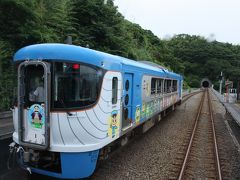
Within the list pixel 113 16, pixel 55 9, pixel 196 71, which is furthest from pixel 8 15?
pixel 196 71

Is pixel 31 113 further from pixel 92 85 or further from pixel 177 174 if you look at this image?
pixel 177 174

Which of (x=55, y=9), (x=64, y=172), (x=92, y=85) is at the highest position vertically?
(x=55, y=9)

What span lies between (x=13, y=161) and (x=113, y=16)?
1443 cm

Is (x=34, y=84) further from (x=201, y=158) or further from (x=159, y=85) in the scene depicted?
(x=159, y=85)

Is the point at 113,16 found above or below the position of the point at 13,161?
above

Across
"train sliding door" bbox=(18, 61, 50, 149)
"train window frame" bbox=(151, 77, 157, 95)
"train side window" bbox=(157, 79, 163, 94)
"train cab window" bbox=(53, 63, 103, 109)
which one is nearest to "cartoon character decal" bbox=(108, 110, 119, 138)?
"train cab window" bbox=(53, 63, 103, 109)

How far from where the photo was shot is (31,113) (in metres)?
5.29

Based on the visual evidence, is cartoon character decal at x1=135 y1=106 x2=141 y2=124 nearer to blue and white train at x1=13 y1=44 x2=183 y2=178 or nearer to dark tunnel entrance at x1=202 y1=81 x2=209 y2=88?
blue and white train at x1=13 y1=44 x2=183 y2=178

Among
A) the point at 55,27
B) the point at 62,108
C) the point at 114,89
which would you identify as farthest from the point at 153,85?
the point at 55,27

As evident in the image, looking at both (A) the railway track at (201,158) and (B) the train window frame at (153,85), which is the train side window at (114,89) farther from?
(B) the train window frame at (153,85)

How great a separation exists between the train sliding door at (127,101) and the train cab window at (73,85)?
170 centimetres

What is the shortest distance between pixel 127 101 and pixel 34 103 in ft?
8.94

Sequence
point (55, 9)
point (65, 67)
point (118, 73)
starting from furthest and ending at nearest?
point (55, 9), point (118, 73), point (65, 67)

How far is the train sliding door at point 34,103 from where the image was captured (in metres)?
5.04
